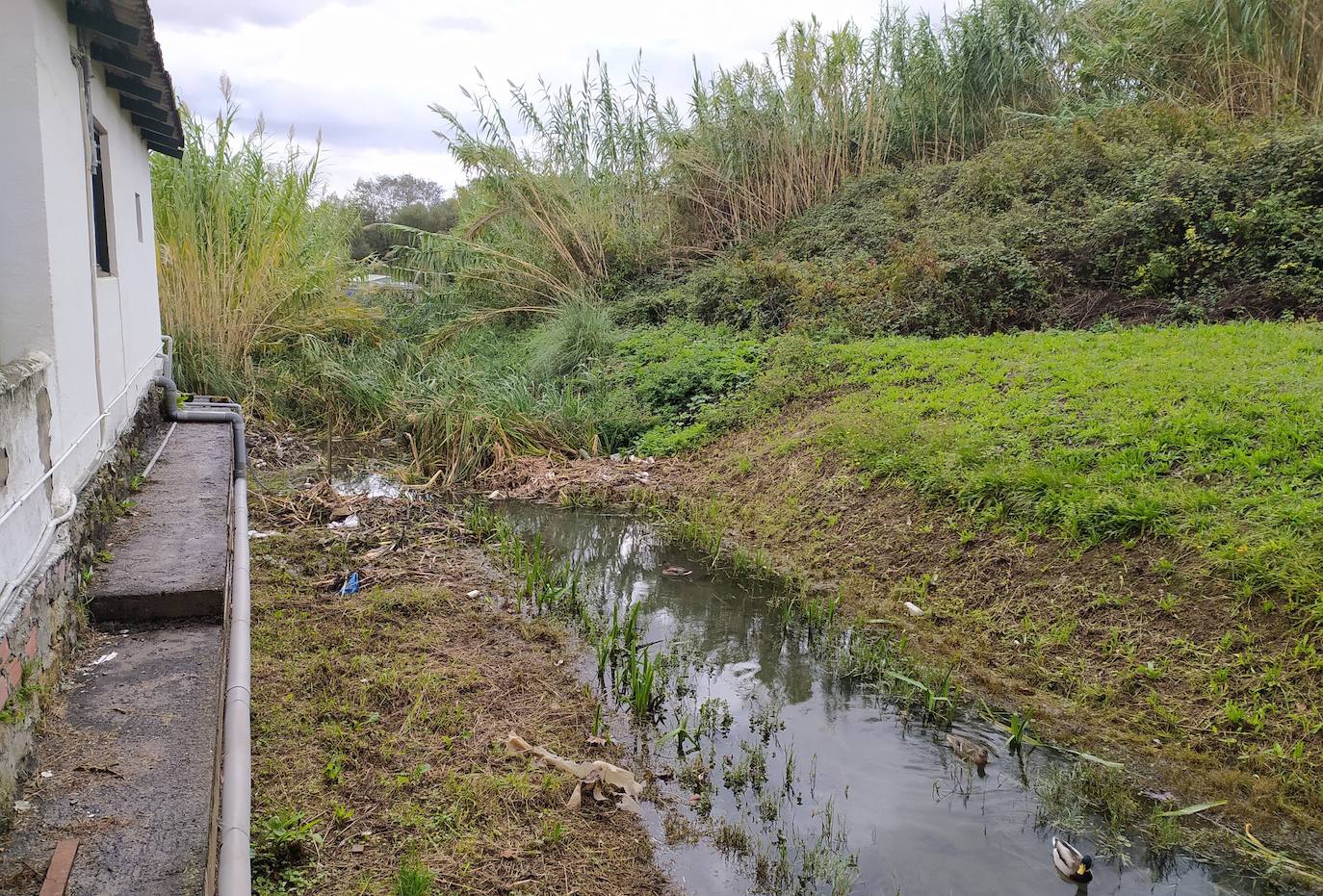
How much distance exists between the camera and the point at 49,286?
9.96 feet

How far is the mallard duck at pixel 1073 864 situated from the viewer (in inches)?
111

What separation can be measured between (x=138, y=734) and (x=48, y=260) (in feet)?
5.56

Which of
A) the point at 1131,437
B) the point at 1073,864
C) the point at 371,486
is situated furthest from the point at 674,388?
the point at 1073,864

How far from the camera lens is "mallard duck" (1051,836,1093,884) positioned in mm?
2828

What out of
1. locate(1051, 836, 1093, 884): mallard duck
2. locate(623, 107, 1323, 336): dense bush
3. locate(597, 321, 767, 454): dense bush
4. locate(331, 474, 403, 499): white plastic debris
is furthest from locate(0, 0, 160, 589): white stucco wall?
locate(623, 107, 1323, 336): dense bush

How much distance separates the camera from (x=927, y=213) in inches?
453

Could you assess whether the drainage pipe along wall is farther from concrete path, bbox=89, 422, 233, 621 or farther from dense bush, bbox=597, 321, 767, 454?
dense bush, bbox=597, 321, 767, 454

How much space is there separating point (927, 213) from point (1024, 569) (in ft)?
26.2

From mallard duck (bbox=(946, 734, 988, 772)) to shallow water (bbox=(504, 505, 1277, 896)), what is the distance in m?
0.04

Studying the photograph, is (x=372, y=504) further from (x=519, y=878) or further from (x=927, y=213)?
(x=927, y=213)

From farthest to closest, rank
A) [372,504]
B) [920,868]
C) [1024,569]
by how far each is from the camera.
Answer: [372,504], [1024,569], [920,868]

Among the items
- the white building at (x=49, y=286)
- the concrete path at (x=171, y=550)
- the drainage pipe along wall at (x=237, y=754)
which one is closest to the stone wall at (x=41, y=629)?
the white building at (x=49, y=286)

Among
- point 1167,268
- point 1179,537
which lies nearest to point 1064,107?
point 1167,268

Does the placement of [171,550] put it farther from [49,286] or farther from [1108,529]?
[1108,529]
